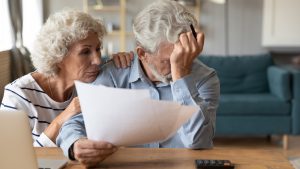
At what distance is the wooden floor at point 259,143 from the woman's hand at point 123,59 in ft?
7.53

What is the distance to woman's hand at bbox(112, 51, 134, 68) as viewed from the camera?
167 centimetres

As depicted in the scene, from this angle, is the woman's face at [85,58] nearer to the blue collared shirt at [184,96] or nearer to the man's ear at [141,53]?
the blue collared shirt at [184,96]

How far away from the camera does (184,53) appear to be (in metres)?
1.37

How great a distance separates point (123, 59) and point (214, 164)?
651 mm

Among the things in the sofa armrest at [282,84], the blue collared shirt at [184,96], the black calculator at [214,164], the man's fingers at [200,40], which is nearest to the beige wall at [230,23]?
the sofa armrest at [282,84]

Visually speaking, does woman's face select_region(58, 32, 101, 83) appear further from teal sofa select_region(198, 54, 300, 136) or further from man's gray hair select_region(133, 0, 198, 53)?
teal sofa select_region(198, 54, 300, 136)

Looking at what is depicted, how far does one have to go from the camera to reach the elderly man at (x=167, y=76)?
1337 millimetres

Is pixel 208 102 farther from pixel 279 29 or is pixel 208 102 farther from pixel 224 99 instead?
pixel 279 29

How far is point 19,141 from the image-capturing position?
915 millimetres

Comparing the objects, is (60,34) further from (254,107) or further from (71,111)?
(254,107)

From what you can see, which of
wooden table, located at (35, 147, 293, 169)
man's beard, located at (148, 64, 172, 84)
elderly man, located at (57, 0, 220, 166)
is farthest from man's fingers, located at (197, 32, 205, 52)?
wooden table, located at (35, 147, 293, 169)

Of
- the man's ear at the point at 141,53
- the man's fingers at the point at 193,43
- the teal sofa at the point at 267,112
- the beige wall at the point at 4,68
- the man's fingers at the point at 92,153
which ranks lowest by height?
the teal sofa at the point at 267,112

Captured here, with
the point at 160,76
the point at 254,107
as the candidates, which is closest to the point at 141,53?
the point at 160,76

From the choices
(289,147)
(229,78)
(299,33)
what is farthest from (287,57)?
(289,147)
